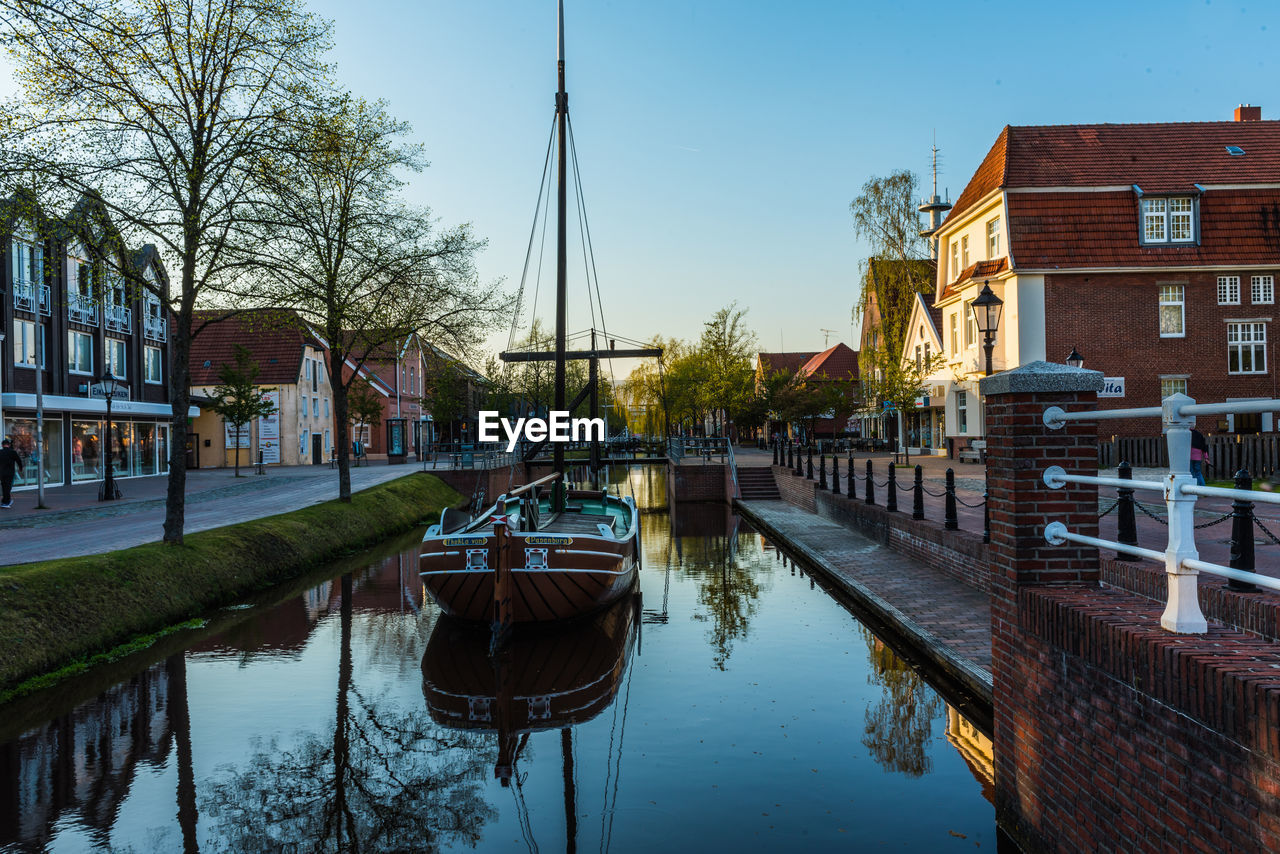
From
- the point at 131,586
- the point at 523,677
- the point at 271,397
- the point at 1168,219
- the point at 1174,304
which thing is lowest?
the point at 523,677

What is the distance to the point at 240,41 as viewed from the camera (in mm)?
12898

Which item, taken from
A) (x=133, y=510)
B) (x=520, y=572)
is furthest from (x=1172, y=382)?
(x=133, y=510)

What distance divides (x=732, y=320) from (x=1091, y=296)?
26333 mm

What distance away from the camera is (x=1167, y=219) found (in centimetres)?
2953

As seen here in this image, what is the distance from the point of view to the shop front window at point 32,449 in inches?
1101

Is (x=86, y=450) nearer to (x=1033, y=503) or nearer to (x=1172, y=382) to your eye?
(x=1033, y=503)

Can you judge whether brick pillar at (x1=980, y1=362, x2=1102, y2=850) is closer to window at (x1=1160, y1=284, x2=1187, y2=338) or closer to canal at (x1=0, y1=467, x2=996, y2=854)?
canal at (x1=0, y1=467, x2=996, y2=854)

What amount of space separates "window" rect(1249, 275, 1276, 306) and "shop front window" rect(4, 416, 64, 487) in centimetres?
3851

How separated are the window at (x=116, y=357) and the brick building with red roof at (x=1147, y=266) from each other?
32704 millimetres

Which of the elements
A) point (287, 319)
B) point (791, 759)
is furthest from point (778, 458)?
point (791, 759)

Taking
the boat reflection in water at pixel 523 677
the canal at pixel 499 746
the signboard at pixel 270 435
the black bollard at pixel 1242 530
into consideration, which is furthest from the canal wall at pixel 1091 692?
the signboard at pixel 270 435

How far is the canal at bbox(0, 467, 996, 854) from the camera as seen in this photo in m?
5.85

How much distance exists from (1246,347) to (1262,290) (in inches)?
74.8

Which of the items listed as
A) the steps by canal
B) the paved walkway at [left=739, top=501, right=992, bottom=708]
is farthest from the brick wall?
the paved walkway at [left=739, top=501, right=992, bottom=708]
